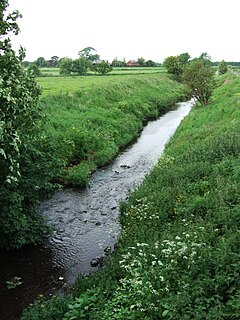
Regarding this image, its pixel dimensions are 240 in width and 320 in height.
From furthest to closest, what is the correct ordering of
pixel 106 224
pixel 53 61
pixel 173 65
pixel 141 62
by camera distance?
pixel 53 61 → pixel 141 62 → pixel 173 65 → pixel 106 224

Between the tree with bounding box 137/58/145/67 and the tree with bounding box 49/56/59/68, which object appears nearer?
the tree with bounding box 137/58/145/67

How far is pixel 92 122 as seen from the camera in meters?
33.8

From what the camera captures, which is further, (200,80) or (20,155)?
(200,80)

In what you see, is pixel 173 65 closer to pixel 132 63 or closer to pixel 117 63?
pixel 117 63

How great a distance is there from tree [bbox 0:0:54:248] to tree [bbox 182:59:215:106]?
26.4 metres

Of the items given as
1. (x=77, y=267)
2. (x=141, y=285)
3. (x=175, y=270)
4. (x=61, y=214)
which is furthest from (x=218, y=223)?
(x=61, y=214)

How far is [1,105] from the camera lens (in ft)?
35.8

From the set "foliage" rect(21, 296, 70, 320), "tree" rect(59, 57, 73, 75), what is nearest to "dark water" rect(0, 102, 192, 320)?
"foliage" rect(21, 296, 70, 320)

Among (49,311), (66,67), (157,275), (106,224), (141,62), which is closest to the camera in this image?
(157,275)

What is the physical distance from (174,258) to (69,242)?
6.83m

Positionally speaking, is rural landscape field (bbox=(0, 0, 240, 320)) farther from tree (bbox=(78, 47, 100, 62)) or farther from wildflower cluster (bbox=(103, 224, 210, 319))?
tree (bbox=(78, 47, 100, 62))

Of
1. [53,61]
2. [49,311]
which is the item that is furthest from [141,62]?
[49,311]

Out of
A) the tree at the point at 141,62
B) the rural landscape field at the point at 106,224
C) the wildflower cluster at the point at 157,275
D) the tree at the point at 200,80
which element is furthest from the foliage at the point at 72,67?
the wildflower cluster at the point at 157,275

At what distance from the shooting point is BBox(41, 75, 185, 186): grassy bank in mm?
23938
